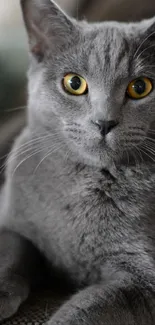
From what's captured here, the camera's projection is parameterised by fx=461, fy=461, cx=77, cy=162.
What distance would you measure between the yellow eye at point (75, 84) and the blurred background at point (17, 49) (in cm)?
46

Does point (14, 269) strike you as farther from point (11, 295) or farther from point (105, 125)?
point (105, 125)

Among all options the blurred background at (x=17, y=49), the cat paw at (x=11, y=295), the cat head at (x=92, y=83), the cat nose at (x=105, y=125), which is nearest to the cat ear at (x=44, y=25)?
the cat head at (x=92, y=83)

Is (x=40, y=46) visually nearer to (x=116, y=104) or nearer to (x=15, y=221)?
(x=116, y=104)

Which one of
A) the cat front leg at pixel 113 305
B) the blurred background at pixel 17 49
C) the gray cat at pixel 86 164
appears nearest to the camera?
the cat front leg at pixel 113 305

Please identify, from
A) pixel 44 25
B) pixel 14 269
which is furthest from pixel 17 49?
pixel 14 269

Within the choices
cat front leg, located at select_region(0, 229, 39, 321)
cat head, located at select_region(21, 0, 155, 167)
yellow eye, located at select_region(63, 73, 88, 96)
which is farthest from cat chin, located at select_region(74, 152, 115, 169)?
cat front leg, located at select_region(0, 229, 39, 321)

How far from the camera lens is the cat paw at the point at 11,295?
90 cm

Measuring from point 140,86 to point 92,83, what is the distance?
109mm

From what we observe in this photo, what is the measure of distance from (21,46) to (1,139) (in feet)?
1.03

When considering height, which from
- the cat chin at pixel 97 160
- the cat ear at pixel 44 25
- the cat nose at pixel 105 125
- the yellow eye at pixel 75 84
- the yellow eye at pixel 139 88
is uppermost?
the cat ear at pixel 44 25

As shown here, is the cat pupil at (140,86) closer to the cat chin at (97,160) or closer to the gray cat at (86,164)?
the gray cat at (86,164)

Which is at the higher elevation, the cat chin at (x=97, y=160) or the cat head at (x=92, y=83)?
the cat head at (x=92, y=83)

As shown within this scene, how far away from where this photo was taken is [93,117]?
3.15 ft

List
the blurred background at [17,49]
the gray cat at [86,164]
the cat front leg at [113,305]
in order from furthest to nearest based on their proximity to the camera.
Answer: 1. the blurred background at [17,49]
2. the gray cat at [86,164]
3. the cat front leg at [113,305]
